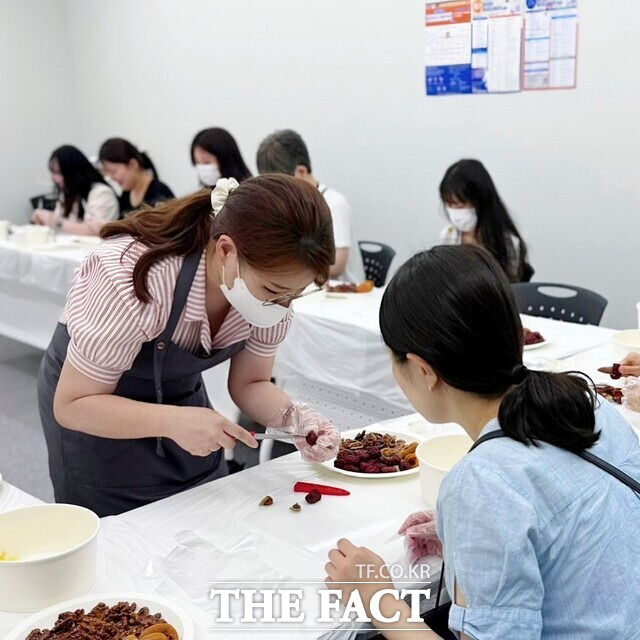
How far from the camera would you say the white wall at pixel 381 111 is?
3559 millimetres

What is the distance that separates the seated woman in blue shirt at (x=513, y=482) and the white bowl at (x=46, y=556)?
0.47 meters

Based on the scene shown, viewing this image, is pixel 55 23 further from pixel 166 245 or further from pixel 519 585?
pixel 519 585

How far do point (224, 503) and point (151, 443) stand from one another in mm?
256

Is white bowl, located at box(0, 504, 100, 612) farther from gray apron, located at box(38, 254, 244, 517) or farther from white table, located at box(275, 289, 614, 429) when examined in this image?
white table, located at box(275, 289, 614, 429)

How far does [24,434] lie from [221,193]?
9.07 ft

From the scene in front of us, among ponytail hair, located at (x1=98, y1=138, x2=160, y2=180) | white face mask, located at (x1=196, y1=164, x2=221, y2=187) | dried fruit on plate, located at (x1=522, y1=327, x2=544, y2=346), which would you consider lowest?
dried fruit on plate, located at (x1=522, y1=327, x2=544, y2=346)

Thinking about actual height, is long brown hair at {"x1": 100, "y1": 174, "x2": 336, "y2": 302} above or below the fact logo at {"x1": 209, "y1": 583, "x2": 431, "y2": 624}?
above

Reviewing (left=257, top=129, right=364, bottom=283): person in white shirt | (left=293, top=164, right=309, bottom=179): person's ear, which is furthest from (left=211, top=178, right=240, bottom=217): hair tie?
(left=293, top=164, right=309, bottom=179): person's ear

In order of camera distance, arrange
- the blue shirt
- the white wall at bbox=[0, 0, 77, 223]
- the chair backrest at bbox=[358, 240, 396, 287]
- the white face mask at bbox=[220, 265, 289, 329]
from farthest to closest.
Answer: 1. the white wall at bbox=[0, 0, 77, 223]
2. the chair backrest at bbox=[358, 240, 396, 287]
3. the white face mask at bbox=[220, 265, 289, 329]
4. the blue shirt

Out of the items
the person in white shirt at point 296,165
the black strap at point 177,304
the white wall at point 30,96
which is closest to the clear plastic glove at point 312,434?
the black strap at point 177,304

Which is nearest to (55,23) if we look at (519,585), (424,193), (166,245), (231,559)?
(424,193)

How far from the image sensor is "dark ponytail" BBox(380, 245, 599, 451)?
0.97 metres

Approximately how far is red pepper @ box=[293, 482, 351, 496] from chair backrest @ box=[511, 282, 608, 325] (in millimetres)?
1598

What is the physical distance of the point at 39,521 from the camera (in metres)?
1.28
